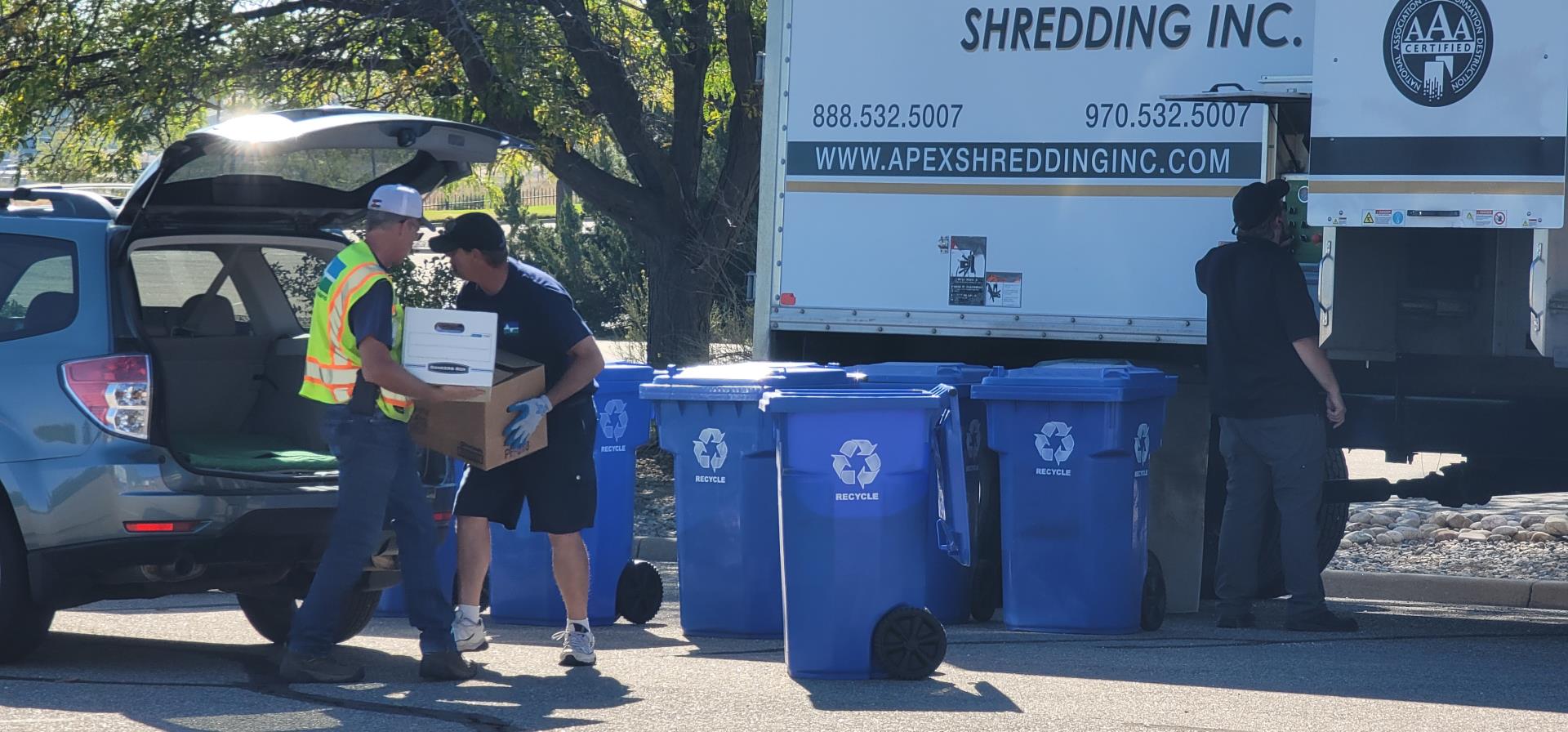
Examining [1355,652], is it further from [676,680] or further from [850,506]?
[676,680]

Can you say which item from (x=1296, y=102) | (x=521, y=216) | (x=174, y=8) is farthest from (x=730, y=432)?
(x=521, y=216)

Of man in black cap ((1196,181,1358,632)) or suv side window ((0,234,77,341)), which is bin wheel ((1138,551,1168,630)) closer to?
man in black cap ((1196,181,1358,632))

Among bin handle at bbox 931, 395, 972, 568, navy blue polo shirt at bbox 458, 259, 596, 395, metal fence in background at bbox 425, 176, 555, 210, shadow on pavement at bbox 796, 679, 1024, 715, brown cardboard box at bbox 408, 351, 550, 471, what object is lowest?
shadow on pavement at bbox 796, 679, 1024, 715

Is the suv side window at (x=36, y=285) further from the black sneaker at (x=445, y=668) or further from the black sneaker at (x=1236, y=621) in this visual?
the black sneaker at (x=1236, y=621)

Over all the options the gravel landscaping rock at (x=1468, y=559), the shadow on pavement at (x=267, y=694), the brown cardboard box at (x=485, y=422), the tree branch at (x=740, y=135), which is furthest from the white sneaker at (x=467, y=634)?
the tree branch at (x=740, y=135)

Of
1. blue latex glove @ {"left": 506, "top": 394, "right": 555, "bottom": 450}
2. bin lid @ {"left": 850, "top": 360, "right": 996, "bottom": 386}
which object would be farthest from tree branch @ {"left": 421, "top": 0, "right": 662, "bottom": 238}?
blue latex glove @ {"left": 506, "top": 394, "right": 555, "bottom": 450}

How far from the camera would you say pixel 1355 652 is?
7004 millimetres

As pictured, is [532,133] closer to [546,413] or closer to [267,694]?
[546,413]

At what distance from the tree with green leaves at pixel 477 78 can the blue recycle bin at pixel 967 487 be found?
18.5ft

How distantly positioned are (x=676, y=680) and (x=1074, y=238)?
306cm

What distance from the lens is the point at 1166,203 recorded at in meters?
8.19

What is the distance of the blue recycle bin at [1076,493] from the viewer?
7.46m

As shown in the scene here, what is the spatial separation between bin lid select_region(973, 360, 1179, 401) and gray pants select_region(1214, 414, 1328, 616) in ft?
1.35

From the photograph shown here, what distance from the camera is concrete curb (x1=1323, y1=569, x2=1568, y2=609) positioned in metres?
8.66
